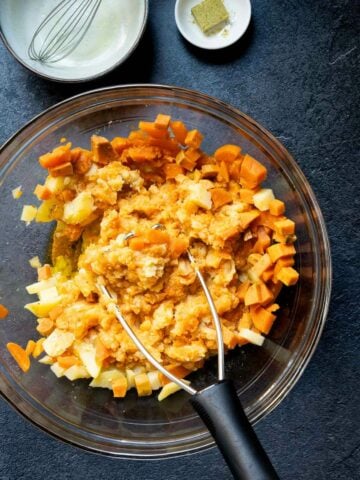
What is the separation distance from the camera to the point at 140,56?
6.48ft

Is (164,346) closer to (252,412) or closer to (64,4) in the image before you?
(252,412)

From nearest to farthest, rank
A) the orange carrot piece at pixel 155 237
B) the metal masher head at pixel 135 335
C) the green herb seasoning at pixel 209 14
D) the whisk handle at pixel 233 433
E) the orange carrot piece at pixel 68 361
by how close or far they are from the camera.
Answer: the whisk handle at pixel 233 433 < the metal masher head at pixel 135 335 < the orange carrot piece at pixel 155 237 < the orange carrot piece at pixel 68 361 < the green herb seasoning at pixel 209 14

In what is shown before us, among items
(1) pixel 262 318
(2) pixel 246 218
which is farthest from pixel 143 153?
(1) pixel 262 318

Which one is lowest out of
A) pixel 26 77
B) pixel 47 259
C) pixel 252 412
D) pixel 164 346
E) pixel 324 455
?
pixel 324 455

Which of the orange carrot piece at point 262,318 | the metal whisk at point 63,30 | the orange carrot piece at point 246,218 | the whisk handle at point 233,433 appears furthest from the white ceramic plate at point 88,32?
the whisk handle at point 233,433

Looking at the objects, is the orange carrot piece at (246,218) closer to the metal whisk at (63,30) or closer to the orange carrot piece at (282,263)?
the orange carrot piece at (282,263)

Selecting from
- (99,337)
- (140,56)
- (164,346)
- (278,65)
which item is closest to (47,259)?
(99,337)

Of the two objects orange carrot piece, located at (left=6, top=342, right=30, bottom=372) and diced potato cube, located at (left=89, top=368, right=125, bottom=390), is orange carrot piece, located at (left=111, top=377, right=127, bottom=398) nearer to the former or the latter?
diced potato cube, located at (left=89, top=368, right=125, bottom=390)

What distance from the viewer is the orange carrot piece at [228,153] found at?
1758 millimetres

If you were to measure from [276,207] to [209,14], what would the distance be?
67 cm

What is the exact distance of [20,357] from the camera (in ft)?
5.94

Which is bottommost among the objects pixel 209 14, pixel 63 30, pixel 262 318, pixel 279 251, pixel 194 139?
pixel 262 318

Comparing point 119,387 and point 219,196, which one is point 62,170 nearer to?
point 219,196

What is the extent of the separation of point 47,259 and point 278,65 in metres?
0.91
